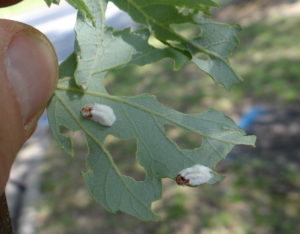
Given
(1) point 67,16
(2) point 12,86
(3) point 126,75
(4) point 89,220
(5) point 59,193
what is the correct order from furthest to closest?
(3) point 126,75 < (5) point 59,193 < (4) point 89,220 < (1) point 67,16 < (2) point 12,86

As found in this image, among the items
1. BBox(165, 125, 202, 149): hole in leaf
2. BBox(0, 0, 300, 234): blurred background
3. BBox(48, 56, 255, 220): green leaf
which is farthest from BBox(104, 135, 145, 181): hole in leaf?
BBox(48, 56, 255, 220): green leaf

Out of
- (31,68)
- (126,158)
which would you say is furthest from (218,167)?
(31,68)

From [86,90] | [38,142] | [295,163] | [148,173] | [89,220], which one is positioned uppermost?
[86,90]

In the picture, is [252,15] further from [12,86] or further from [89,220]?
[12,86]

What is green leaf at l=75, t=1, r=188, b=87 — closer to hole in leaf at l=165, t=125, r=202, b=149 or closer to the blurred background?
the blurred background

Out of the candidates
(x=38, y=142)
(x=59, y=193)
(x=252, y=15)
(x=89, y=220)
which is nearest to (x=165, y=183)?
(x=89, y=220)

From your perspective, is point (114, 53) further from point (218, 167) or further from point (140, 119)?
point (218, 167)
